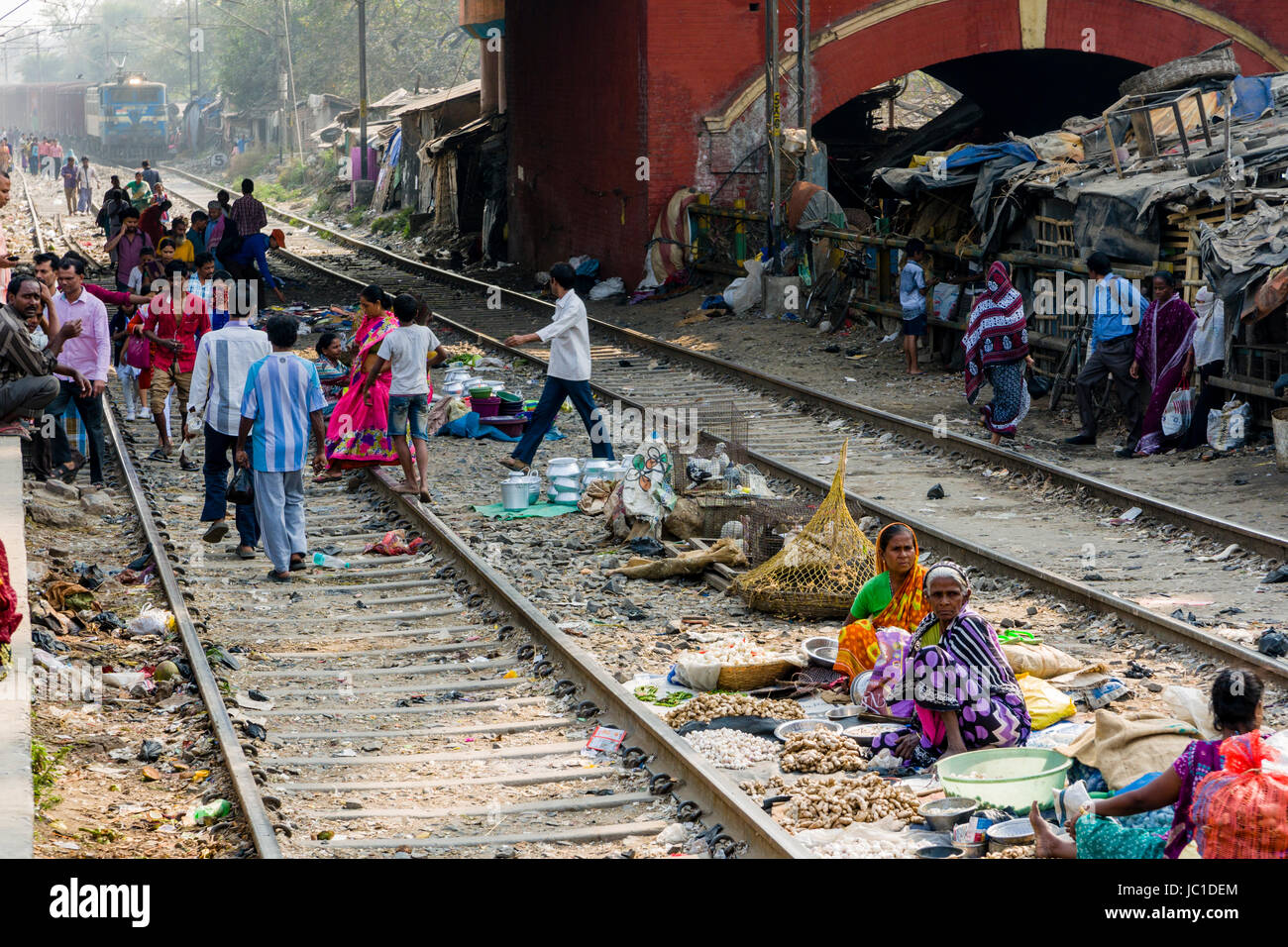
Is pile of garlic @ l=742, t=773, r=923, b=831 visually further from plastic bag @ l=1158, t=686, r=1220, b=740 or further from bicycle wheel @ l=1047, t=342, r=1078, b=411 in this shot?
bicycle wheel @ l=1047, t=342, r=1078, b=411

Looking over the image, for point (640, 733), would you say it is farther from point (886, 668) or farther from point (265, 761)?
point (265, 761)

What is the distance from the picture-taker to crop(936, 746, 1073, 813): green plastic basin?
6.13m

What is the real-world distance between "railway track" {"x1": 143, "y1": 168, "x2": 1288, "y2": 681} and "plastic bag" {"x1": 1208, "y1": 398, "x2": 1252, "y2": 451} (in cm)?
176

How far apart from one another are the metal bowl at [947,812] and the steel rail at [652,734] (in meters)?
0.64

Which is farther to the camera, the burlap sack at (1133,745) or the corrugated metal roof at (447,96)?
the corrugated metal roof at (447,96)

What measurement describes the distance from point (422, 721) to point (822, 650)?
7.04ft

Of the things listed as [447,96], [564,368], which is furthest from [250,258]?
[447,96]

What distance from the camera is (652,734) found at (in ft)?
22.9

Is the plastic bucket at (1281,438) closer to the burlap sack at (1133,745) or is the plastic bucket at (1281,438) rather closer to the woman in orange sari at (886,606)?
the woman in orange sari at (886,606)

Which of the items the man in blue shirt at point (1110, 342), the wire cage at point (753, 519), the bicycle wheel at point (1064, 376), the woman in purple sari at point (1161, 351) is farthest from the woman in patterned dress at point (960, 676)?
the bicycle wheel at point (1064, 376)

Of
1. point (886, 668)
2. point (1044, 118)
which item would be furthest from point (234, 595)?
point (1044, 118)

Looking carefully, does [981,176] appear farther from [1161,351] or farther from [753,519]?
[753,519]

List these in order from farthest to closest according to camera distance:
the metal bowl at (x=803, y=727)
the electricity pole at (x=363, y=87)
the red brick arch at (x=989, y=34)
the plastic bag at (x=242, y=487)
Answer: the electricity pole at (x=363, y=87)
the red brick arch at (x=989, y=34)
the plastic bag at (x=242, y=487)
the metal bowl at (x=803, y=727)

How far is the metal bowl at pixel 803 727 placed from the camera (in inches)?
286
